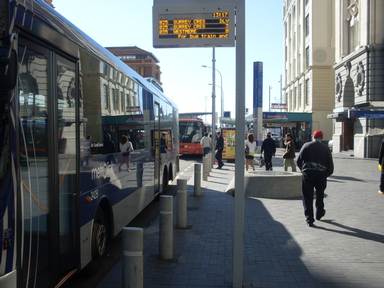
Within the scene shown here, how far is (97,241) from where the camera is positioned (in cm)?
550

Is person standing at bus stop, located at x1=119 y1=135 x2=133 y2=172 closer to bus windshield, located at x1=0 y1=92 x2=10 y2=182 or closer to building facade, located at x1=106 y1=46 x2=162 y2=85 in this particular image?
bus windshield, located at x1=0 y1=92 x2=10 y2=182

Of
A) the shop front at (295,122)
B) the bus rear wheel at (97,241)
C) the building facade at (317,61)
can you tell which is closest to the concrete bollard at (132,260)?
the bus rear wheel at (97,241)

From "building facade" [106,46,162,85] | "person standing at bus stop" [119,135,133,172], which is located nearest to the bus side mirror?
"person standing at bus stop" [119,135,133,172]

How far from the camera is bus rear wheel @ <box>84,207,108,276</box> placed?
5.39 m

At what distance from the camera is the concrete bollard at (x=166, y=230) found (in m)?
5.96

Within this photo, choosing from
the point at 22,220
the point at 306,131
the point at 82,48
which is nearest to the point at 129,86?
the point at 82,48

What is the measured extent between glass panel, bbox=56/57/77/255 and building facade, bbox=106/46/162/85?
90073mm

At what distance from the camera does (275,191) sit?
37.9 ft

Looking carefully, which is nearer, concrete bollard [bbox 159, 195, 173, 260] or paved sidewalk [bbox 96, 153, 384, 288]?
paved sidewalk [bbox 96, 153, 384, 288]

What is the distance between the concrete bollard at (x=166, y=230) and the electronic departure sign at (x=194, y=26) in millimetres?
2262

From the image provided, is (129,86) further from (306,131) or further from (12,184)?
(306,131)

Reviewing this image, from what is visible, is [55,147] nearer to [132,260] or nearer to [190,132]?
[132,260]

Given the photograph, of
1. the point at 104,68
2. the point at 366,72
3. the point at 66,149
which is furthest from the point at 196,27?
the point at 366,72

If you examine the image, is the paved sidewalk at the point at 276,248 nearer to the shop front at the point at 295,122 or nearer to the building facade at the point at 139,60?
the shop front at the point at 295,122
